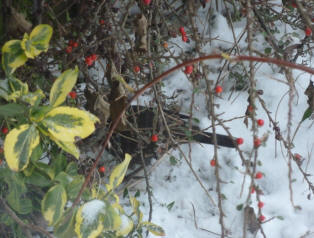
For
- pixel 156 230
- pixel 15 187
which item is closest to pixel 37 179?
pixel 15 187

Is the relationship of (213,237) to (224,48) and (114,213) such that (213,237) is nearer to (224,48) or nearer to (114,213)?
(114,213)

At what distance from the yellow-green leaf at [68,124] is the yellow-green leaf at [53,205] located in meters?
0.22

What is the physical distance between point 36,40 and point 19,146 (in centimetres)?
23

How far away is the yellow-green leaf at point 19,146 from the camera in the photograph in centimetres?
62

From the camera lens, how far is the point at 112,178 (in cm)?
94

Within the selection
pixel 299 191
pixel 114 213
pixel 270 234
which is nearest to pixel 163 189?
pixel 270 234

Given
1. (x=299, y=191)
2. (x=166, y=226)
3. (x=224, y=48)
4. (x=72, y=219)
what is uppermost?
(x=224, y=48)

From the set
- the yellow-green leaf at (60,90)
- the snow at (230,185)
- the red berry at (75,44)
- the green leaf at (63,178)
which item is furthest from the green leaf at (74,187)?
the snow at (230,185)

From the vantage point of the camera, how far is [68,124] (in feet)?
2.14

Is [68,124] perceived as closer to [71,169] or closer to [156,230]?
[71,169]

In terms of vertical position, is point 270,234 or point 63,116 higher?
point 270,234

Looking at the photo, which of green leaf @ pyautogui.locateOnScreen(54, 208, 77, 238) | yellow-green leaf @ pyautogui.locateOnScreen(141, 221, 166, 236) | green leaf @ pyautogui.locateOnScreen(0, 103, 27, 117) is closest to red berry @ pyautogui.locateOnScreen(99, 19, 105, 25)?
green leaf @ pyautogui.locateOnScreen(0, 103, 27, 117)

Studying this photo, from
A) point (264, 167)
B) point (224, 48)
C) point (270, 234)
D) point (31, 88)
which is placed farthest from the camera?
point (224, 48)

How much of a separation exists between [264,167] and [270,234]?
0.34 m
